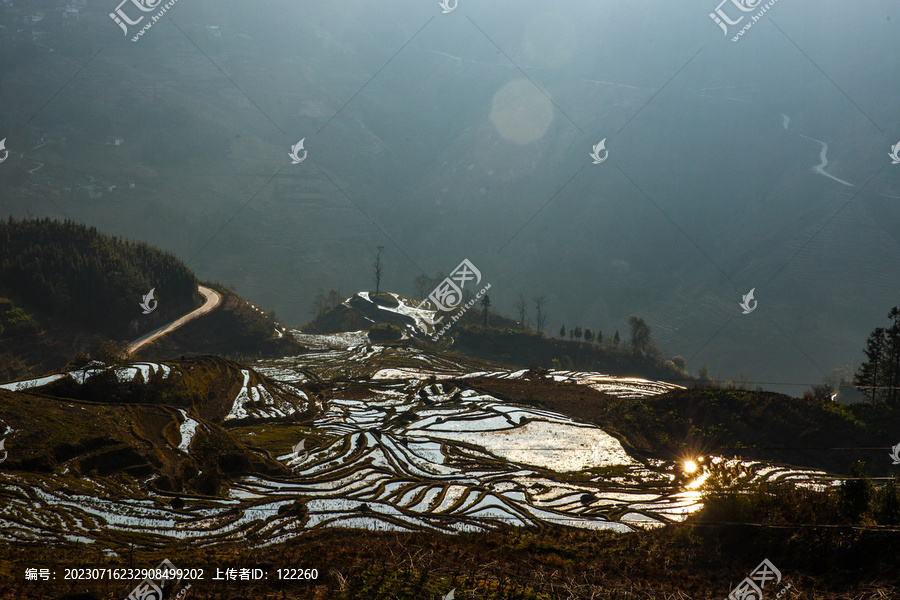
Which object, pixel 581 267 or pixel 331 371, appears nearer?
pixel 331 371

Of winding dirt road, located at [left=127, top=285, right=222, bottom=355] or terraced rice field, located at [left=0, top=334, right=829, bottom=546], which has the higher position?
winding dirt road, located at [left=127, top=285, right=222, bottom=355]

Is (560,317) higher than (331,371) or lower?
higher

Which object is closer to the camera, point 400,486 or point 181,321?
point 400,486

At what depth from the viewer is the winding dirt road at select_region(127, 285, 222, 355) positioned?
4672cm

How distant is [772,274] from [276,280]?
16351 cm

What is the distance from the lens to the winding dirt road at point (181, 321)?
46719 millimetres

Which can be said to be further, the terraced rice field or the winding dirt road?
the winding dirt road

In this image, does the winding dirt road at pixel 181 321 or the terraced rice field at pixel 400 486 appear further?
the winding dirt road at pixel 181 321

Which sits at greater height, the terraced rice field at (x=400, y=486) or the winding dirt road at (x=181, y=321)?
the winding dirt road at (x=181, y=321)

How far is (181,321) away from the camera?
53500 millimetres

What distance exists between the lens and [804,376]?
12488cm

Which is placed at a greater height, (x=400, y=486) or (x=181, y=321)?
(x=181, y=321)

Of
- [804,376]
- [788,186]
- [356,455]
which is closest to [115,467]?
[356,455]

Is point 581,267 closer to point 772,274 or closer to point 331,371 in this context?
point 772,274
